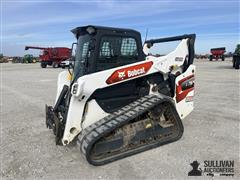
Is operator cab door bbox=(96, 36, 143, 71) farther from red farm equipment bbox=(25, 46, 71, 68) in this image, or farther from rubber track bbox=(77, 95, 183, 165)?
red farm equipment bbox=(25, 46, 71, 68)

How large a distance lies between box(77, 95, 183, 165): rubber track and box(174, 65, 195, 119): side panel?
643 millimetres

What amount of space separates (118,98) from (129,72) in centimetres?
57

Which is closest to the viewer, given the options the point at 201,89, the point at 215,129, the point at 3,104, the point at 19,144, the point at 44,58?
the point at 19,144

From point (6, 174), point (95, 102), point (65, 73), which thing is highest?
point (65, 73)

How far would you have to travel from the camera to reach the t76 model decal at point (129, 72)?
5.09 metres

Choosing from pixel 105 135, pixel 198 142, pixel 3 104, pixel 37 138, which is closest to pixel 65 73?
pixel 37 138

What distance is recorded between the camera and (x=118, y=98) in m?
5.48

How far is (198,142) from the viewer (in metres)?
5.47

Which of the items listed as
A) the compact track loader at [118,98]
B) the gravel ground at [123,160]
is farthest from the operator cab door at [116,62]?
the gravel ground at [123,160]

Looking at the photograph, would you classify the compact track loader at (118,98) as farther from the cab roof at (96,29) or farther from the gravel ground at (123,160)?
the gravel ground at (123,160)

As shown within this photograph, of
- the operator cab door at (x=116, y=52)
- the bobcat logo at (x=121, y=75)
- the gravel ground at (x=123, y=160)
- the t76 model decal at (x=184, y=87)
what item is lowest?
the gravel ground at (x=123, y=160)

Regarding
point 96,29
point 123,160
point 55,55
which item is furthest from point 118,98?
point 55,55

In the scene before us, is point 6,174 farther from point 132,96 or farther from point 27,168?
point 132,96

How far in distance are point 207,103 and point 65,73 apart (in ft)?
15.5
